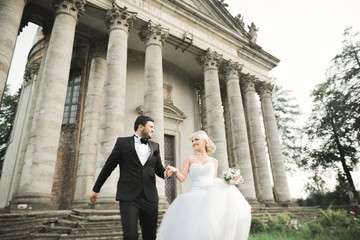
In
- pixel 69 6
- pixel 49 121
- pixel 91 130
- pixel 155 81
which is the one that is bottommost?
pixel 49 121

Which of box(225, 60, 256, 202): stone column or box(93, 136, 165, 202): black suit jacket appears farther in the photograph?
box(225, 60, 256, 202): stone column

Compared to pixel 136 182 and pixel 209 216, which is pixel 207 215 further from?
pixel 136 182

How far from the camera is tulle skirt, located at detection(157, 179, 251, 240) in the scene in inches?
113

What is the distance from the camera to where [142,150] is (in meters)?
3.25

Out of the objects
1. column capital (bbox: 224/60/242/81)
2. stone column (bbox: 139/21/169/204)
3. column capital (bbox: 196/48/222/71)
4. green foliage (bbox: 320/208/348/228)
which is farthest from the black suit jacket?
column capital (bbox: 224/60/242/81)

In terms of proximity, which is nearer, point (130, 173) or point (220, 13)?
point (130, 173)

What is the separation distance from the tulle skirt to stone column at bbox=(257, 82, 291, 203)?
14648 mm

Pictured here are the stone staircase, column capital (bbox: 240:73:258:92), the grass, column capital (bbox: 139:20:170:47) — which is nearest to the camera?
the stone staircase

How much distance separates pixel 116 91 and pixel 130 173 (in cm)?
760

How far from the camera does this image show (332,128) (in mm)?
24609

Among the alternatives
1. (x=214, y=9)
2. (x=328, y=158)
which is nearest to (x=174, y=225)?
(x=214, y=9)

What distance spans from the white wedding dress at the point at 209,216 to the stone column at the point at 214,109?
31.7ft

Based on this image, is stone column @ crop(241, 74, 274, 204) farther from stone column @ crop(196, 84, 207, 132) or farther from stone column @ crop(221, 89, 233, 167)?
stone column @ crop(196, 84, 207, 132)

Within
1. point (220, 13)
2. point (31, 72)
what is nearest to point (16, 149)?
point (31, 72)
